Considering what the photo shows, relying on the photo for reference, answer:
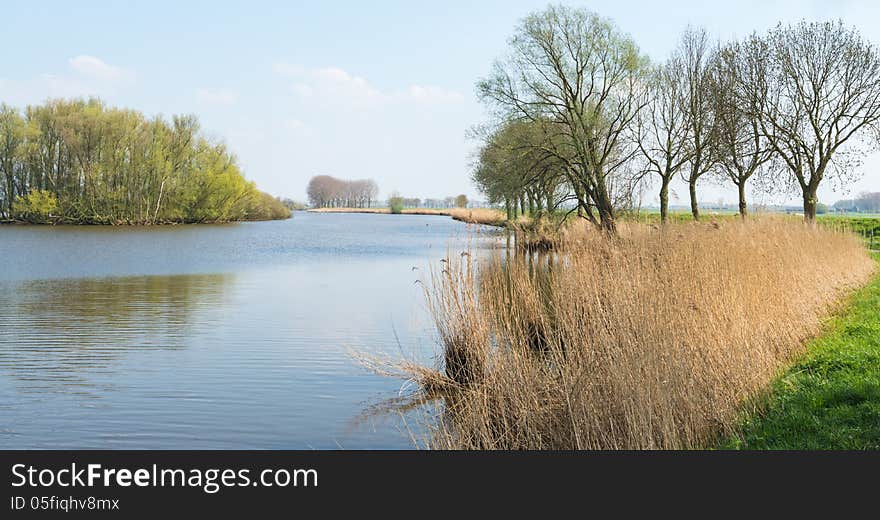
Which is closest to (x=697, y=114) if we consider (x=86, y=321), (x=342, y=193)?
(x=86, y=321)

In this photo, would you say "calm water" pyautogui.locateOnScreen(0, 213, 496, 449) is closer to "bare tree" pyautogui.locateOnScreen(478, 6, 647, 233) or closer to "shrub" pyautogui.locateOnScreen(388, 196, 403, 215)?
"bare tree" pyautogui.locateOnScreen(478, 6, 647, 233)

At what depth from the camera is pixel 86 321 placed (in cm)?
1355

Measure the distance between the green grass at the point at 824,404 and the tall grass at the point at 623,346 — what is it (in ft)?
0.75

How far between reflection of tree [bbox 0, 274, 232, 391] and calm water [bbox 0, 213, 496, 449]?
37mm

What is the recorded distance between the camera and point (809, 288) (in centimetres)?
1090

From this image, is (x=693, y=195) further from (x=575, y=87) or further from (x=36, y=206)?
(x=36, y=206)

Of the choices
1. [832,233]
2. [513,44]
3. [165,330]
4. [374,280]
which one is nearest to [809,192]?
[832,233]

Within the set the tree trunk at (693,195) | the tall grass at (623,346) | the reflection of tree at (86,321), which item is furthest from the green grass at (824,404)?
the tree trunk at (693,195)

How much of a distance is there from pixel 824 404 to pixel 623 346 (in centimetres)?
202

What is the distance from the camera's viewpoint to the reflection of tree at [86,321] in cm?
995

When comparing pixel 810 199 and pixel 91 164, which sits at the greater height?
pixel 91 164

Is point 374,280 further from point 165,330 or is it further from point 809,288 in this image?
point 809,288

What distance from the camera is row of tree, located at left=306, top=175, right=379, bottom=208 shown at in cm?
15388

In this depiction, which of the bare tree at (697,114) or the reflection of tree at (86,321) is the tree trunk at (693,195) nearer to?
the bare tree at (697,114)
